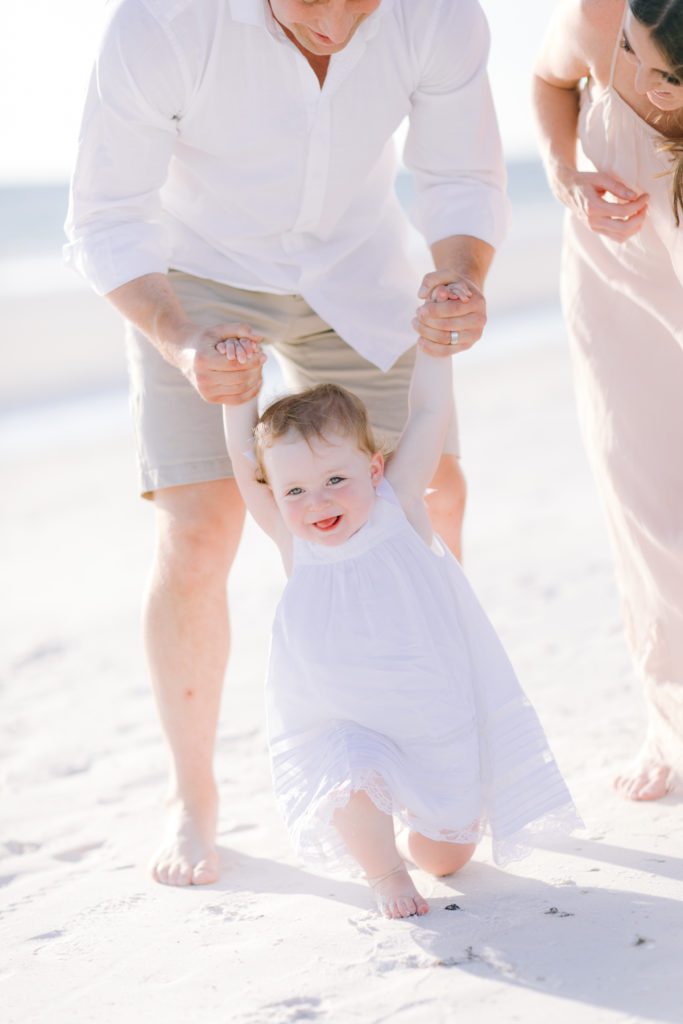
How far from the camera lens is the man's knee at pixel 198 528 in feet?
10.6

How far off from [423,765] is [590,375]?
3.87 ft

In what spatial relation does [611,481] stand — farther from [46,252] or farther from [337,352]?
[46,252]

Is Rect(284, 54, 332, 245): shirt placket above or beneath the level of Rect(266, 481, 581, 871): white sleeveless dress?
above

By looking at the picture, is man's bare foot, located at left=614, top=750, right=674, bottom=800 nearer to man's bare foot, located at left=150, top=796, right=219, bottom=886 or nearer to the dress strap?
man's bare foot, located at left=150, top=796, right=219, bottom=886

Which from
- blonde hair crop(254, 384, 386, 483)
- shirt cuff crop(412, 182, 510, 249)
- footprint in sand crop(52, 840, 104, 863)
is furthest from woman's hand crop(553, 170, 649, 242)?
footprint in sand crop(52, 840, 104, 863)

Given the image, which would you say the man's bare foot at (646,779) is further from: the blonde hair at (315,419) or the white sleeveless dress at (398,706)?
the blonde hair at (315,419)

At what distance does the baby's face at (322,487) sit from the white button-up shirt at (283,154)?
1.97 feet

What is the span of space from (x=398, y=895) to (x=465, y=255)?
141 cm

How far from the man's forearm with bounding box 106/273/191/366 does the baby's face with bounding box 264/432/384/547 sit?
35 cm

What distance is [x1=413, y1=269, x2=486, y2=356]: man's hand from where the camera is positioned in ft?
9.25

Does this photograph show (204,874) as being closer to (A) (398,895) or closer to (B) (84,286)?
(A) (398,895)

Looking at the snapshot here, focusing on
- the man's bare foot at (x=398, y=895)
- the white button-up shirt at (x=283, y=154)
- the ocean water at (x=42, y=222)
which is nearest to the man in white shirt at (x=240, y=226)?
the white button-up shirt at (x=283, y=154)

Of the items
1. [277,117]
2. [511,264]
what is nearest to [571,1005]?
[277,117]

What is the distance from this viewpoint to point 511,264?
17.0 meters
